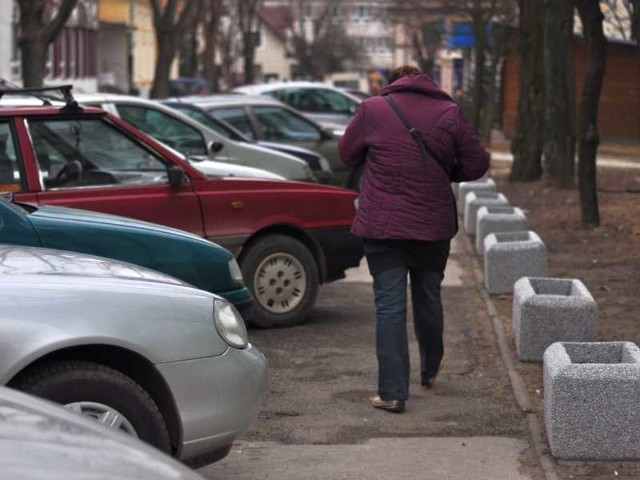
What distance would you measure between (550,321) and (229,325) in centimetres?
317

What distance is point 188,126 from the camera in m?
14.4

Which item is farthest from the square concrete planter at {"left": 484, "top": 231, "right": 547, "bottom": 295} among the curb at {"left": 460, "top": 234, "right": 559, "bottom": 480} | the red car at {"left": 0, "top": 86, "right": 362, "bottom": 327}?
the red car at {"left": 0, "top": 86, "right": 362, "bottom": 327}

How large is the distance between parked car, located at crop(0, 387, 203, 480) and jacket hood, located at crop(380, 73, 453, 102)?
13.6 ft

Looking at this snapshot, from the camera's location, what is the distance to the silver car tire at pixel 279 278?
9641 millimetres

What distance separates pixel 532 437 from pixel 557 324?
1.60 meters

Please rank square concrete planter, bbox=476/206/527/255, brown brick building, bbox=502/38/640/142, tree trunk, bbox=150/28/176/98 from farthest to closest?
brown brick building, bbox=502/38/640/142 < tree trunk, bbox=150/28/176/98 < square concrete planter, bbox=476/206/527/255

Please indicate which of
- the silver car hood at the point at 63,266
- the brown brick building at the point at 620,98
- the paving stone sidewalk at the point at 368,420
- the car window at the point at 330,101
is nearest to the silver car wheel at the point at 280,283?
the paving stone sidewalk at the point at 368,420

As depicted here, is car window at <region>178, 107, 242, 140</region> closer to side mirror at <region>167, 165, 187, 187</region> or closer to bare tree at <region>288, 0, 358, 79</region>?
side mirror at <region>167, 165, 187, 187</region>

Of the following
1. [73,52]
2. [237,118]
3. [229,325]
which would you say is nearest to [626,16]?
[73,52]

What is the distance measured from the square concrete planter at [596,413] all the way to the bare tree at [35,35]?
1285cm

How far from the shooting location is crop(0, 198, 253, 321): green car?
6848mm

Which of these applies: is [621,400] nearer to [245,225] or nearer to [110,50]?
[245,225]

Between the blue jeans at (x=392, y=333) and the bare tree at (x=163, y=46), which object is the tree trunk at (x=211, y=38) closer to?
the bare tree at (x=163, y=46)

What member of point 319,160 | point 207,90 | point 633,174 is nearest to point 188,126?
point 319,160
